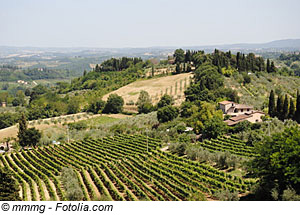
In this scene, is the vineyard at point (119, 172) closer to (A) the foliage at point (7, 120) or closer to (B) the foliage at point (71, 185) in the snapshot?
(B) the foliage at point (71, 185)

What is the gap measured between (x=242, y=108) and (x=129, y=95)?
31.9 meters

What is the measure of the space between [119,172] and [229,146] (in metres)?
9.61

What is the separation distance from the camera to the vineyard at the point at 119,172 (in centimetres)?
2225

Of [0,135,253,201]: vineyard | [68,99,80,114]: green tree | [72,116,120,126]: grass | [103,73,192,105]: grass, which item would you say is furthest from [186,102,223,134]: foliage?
[68,99,80,114]: green tree

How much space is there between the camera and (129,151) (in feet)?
105

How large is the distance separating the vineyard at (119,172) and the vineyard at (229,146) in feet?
11.9

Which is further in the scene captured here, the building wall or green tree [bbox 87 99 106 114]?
green tree [bbox 87 99 106 114]

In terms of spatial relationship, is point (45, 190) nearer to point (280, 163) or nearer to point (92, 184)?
point (92, 184)

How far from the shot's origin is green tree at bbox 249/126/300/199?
17.5 meters

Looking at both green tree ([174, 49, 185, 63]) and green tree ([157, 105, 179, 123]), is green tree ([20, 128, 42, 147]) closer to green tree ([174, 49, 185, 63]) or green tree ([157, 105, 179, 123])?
green tree ([157, 105, 179, 123])

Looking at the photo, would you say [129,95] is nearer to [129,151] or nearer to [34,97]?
[34,97]

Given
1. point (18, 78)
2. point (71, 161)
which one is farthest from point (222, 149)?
point (18, 78)

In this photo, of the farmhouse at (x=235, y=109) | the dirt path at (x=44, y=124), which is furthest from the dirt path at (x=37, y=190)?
the farmhouse at (x=235, y=109)

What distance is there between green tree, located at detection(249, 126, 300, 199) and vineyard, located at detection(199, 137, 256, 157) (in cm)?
817
